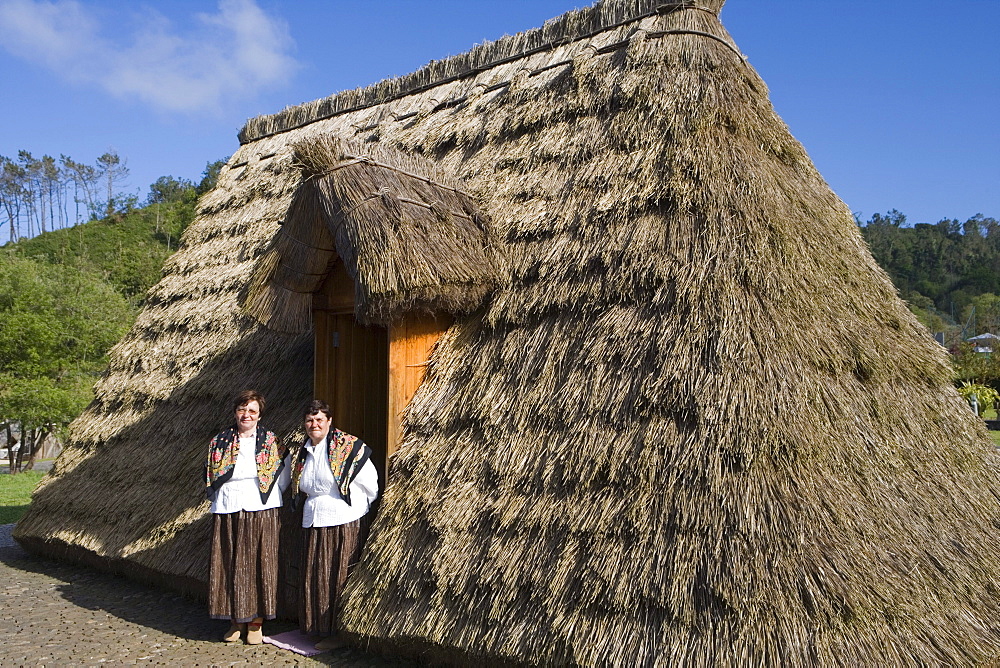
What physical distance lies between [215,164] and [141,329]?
57784 mm

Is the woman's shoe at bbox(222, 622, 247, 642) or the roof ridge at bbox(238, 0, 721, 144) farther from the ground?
the roof ridge at bbox(238, 0, 721, 144)

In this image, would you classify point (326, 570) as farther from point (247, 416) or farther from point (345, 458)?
point (247, 416)

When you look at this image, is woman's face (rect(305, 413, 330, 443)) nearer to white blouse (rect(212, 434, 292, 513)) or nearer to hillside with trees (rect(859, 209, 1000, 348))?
white blouse (rect(212, 434, 292, 513))

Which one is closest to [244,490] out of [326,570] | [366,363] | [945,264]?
[326,570]

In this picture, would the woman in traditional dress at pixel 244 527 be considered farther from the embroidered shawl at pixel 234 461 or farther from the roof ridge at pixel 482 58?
the roof ridge at pixel 482 58

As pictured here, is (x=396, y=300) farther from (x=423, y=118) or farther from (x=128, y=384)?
(x=128, y=384)

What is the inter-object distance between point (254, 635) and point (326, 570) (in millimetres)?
683

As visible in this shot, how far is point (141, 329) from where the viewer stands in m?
7.16

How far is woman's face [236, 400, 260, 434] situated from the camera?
4.34 meters

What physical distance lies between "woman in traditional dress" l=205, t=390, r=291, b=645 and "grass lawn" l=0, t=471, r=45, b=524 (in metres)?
4.90

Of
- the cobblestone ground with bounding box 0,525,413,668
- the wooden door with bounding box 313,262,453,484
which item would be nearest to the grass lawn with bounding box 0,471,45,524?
the cobblestone ground with bounding box 0,525,413,668

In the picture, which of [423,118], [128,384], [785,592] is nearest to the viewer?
[785,592]

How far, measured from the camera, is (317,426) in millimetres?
4125

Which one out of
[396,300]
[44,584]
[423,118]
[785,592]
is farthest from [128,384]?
[785,592]
